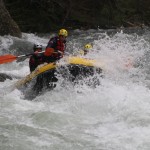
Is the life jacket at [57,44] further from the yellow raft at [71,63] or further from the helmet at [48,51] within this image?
the yellow raft at [71,63]

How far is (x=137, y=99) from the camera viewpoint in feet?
25.6

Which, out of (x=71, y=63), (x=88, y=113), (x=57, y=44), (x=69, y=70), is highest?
(x=57, y=44)

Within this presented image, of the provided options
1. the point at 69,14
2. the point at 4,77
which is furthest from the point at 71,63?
the point at 69,14

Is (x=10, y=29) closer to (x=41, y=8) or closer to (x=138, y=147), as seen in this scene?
(x=41, y=8)

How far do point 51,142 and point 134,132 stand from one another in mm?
1322

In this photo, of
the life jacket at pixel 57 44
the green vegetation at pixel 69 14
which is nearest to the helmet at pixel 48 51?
the life jacket at pixel 57 44

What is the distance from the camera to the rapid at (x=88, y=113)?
239 inches

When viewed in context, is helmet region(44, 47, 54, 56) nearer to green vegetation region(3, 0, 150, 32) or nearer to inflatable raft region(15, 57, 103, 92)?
inflatable raft region(15, 57, 103, 92)

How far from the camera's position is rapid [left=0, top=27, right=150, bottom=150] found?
239 inches

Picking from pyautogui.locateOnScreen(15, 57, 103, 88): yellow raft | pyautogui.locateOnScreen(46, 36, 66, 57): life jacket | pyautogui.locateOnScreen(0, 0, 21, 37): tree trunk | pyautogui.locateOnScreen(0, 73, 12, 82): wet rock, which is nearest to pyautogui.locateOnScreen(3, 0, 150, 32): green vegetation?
pyautogui.locateOnScreen(0, 0, 21, 37): tree trunk

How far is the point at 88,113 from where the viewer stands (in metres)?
7.47

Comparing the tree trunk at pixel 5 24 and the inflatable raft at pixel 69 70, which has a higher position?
the tree trunk at pixel 5 24

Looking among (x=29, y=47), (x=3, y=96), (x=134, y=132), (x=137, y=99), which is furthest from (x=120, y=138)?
(x=29, y=47)

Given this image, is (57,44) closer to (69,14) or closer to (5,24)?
(5,24)
